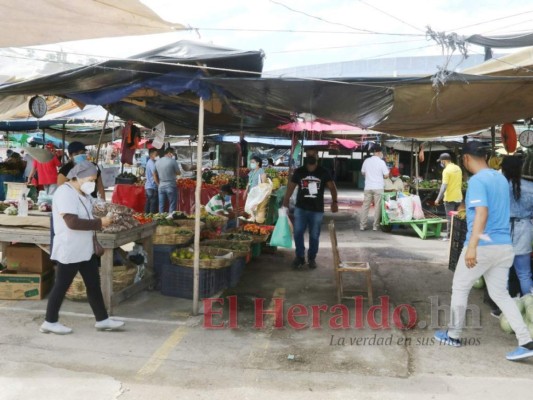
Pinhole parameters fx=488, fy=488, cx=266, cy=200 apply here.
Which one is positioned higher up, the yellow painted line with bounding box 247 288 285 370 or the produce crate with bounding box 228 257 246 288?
the produce crate with bounding box 228 257 246 288

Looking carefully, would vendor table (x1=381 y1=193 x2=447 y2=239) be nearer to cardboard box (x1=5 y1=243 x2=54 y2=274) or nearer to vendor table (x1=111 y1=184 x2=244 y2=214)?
vendor table (x1=111 y1=184 x2=244 y2=214)

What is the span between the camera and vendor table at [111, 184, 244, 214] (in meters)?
12.2

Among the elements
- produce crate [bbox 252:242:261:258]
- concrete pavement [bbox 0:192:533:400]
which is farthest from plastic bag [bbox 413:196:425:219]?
concrete pavement [bbox 0:192:533:400]

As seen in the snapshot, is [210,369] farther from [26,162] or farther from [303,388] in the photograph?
[26,162]

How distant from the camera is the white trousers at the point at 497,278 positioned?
4.46 metres

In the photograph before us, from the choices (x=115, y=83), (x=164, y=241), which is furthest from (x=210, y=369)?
(x=115, y=83)

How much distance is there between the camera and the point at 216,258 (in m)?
6.43

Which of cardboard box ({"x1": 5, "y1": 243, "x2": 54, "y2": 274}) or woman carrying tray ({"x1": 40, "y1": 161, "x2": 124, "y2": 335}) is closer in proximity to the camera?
woman carrying tray ({"x1": 40, "y1": 161, "x2": 124, "y2": 335})

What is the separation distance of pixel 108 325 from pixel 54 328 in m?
0.52

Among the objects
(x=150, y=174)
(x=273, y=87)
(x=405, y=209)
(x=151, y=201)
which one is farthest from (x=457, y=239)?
(x=151, y=201)

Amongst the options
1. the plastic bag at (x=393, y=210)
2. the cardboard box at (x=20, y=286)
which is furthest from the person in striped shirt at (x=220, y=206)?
the plastic bag at (x=393, y=210)

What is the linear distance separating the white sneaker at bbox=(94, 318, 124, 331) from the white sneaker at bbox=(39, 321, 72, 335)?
0.96 ft

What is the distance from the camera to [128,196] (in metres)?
12.3

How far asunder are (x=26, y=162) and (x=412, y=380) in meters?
16.3
